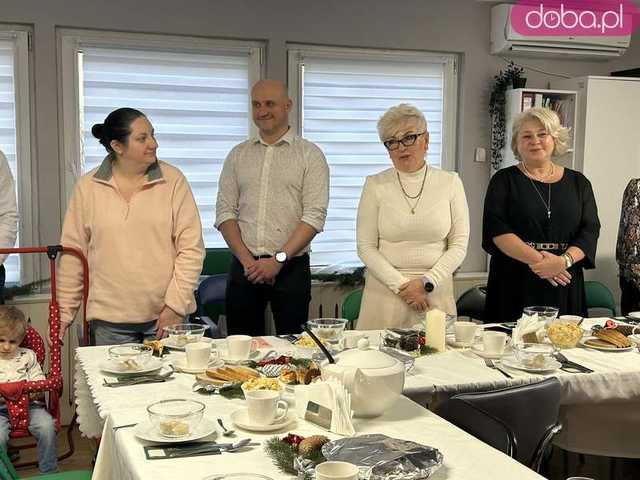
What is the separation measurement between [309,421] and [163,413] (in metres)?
0.34

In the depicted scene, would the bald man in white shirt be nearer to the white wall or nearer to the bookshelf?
the white wall

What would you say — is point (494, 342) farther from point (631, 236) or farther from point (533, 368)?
point (631, 236)

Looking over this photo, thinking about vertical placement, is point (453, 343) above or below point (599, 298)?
above

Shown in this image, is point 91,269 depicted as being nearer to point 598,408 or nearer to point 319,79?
point 598,408

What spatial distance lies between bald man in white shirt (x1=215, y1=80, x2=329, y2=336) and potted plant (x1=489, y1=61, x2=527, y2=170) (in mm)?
2049

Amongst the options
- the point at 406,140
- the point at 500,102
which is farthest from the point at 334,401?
the point at 500,102

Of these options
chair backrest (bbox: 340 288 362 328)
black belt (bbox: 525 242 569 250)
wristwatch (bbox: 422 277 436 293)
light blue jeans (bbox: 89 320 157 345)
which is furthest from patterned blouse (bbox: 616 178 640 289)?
light blue jeans (bbox: 89 320 157 345)

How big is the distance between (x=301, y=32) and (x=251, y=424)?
355 cm

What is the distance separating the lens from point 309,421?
1818mm

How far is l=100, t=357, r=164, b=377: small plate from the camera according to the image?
2.22m

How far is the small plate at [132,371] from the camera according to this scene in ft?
7.29

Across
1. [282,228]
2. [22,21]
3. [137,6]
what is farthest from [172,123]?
[282,228]

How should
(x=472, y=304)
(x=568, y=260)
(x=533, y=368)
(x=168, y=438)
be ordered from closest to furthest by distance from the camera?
(x=168, y=438) → (x=533, y=368) → (x=568, y=260) → (x=472, y=304)

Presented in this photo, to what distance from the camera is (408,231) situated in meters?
3.19
